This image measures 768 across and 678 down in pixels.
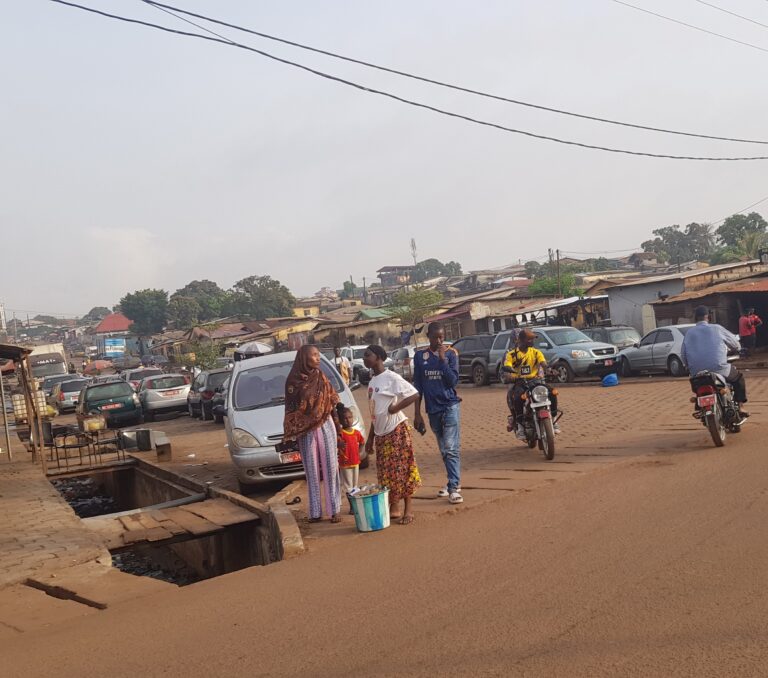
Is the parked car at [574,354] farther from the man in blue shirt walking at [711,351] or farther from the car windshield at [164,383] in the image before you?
the car windshield at [164,383]

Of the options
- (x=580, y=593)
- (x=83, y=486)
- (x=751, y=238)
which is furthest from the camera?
(x=751, y=238)

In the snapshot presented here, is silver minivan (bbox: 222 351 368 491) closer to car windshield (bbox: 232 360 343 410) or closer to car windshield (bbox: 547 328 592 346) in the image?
car windshield (bbox: 232 360 343 410)

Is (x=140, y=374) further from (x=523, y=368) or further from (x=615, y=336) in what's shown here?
(x=523, y=368)

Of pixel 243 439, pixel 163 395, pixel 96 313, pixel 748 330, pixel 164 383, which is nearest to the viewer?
pixel 243 439

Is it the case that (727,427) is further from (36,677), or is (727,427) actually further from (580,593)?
(36,677)

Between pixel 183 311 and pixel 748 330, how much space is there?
72671 mm

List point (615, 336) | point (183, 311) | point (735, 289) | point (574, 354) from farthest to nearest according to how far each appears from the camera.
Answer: point (183, 311) → point (615, 336) → point (735, 289) → point (574, 354)

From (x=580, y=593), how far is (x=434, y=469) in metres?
5.85

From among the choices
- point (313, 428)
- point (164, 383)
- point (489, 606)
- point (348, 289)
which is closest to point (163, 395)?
point (164, 383)

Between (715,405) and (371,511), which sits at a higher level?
(715,405)

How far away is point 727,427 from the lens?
9.99 meters

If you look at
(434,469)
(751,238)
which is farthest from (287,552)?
(751,238)

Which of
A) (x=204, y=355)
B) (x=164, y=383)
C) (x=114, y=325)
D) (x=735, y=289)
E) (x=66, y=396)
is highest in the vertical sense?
(x=114, y=325)

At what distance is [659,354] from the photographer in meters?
21.0
